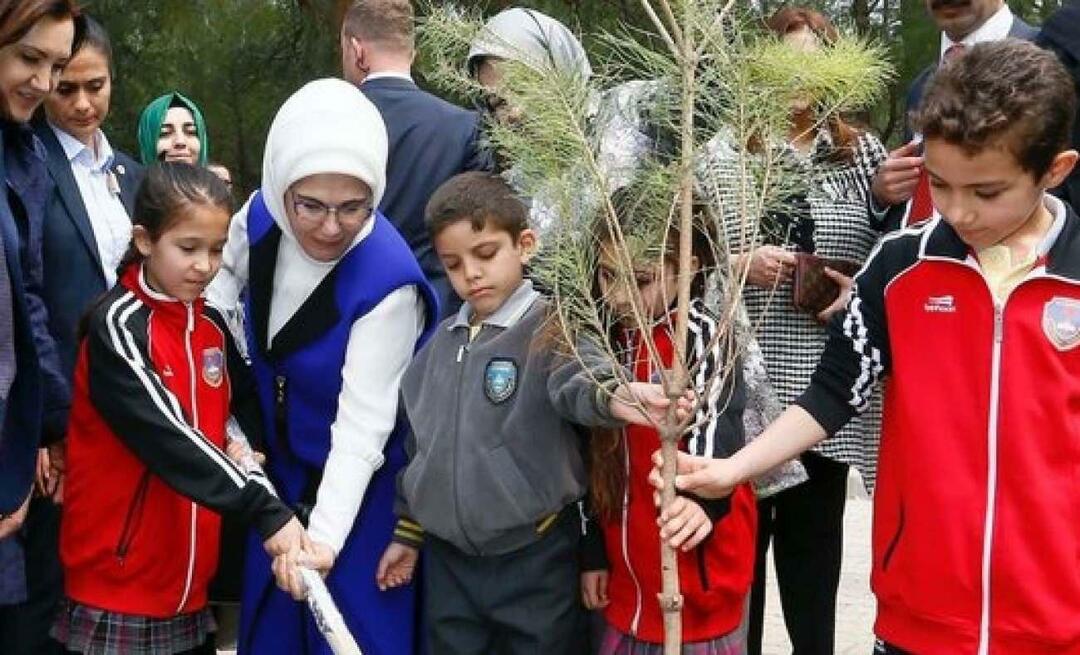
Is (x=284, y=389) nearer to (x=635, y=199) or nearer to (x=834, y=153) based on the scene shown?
(x=635, y=199)

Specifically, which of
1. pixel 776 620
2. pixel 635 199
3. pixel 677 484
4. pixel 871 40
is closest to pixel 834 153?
pixel 871 40

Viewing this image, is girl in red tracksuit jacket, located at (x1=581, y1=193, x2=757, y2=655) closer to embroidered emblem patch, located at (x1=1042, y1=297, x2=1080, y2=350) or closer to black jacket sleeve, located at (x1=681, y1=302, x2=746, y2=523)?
black jacket sleeve, located at (x1=681, y1=302, x2=746, y2=523)

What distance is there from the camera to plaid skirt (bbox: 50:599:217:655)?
2902mm

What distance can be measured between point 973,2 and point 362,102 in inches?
52.1

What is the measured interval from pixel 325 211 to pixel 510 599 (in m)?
0.85

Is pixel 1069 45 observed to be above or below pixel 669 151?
above

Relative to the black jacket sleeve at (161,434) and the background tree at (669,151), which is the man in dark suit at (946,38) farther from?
the black jacket sleeve at (161,434)

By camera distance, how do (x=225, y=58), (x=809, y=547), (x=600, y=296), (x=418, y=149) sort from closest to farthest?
1. (x=600, y=296)
2. (x=809, y=547)
3. (x=418, y=149)
4. (x=225, y=58)

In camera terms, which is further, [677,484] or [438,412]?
[438,412]

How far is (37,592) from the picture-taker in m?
3.12

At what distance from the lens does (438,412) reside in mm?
2797

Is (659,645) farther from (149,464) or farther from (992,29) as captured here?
(992,29)

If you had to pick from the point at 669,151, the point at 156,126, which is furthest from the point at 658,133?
the point at 156,126

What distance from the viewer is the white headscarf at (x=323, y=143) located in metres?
2.81
